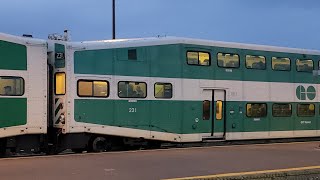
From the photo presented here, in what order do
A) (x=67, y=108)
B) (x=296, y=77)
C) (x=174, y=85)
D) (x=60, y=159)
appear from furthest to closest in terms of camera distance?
(x=296, y=77) → (x=174, y=85) → (x=67, y=108) → (x=60, y=159)

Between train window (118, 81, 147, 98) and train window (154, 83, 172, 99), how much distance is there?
0.44 m

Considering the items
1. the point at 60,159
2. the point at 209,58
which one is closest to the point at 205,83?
the point at 209,58

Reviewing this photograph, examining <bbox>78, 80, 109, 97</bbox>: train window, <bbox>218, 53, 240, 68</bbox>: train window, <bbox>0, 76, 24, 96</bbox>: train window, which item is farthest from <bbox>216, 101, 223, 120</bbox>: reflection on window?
<bbox>0, 76, 24, 96</bbox>: train window

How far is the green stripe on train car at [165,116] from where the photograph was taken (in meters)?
15.9

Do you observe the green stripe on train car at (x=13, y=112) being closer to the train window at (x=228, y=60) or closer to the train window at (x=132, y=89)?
the train window at (x=132, y=89)

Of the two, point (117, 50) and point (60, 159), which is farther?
point (117, 50)

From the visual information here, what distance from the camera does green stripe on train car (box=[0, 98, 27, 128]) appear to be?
14.2m

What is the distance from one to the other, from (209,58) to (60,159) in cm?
767

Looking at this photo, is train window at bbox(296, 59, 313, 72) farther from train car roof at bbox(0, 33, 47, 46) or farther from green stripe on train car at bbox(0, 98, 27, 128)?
green stripe on train car at bbox(0, 98, 27, 128)

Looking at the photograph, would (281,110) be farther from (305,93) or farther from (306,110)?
(305,93)

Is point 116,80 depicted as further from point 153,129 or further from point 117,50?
point 153,129

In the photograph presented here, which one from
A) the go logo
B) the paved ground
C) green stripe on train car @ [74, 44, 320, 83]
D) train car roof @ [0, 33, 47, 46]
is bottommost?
the paved ground

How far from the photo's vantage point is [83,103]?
15625 mm

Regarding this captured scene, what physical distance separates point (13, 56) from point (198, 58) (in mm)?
6728
